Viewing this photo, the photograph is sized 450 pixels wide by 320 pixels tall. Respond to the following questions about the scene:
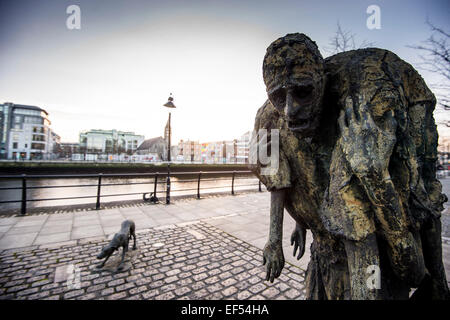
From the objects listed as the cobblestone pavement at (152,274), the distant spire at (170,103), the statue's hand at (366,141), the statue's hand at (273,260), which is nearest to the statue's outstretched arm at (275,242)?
the statue's hand at (273,260)

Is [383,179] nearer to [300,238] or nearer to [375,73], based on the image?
[375,73]

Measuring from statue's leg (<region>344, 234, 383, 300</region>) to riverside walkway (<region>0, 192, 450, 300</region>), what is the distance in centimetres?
249

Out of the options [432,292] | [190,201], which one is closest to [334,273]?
[432,292]

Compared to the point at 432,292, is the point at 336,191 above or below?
above

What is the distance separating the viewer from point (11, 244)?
4543 millimetres

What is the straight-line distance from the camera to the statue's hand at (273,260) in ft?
4.28

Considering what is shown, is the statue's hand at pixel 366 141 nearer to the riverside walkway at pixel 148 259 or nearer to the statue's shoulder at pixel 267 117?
the statue's shoulder at pixel 267 117

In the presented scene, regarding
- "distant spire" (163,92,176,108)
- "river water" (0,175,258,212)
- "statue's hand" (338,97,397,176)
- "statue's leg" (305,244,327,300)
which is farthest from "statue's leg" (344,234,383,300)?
"distant spire" (163,92,176,108)

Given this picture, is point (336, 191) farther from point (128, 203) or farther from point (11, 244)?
point (128, 203)
